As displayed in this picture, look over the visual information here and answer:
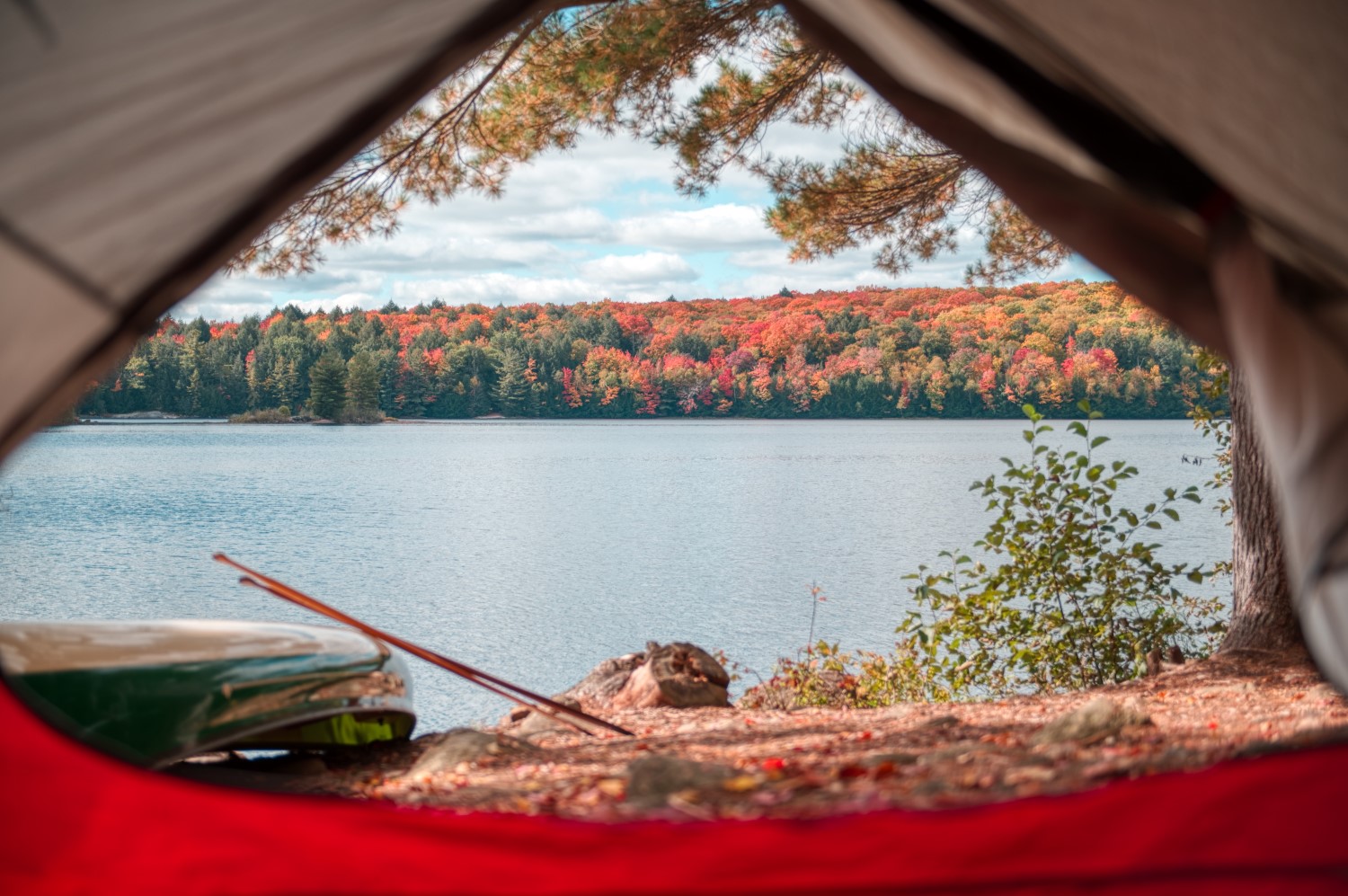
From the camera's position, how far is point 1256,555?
3.88 metres

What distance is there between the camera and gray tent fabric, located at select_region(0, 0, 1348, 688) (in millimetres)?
1384

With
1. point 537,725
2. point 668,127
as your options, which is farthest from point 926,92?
point 668,127

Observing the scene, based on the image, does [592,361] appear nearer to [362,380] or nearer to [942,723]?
[362,380]

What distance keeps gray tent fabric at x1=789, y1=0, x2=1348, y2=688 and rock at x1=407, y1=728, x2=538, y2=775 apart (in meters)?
2.26

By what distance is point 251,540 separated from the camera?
10.7 meters

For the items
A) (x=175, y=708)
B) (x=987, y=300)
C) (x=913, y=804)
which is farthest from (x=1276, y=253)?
(x=987, y=300)

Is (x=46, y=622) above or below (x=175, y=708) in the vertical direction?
above

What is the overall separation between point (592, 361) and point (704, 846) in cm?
1837

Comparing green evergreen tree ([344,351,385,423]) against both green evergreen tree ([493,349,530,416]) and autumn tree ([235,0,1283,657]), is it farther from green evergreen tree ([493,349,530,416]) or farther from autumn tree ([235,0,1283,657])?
autumn tree ([235,0,1283,657])

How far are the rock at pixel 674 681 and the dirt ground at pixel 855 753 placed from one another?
0.11 m

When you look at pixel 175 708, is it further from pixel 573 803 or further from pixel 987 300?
pixel 987 300

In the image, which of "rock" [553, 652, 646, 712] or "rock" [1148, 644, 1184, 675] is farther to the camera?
"rock" [553, 652, 646, 712]

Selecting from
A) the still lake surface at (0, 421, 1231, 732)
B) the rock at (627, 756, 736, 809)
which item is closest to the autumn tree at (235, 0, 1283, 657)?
the still lake surface at (0, 421, 1231, 732)

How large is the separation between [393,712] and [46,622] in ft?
3.24
